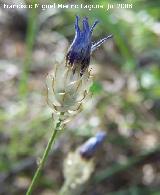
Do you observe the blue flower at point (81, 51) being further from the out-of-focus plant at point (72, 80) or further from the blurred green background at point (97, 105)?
the blurred green background at point (97, 105)

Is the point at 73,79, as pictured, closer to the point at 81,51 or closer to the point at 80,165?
the point at 81,51

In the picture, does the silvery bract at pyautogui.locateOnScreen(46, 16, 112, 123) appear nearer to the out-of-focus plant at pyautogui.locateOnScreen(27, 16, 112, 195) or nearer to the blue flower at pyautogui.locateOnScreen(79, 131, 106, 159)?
the out-of-focus plant at pyautogui.locateOnScreen(27, 16, 112, 195)

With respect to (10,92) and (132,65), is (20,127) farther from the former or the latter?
(132,65)

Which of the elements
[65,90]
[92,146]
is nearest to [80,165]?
[92,146]

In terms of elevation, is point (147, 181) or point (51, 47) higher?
point (51, 47)

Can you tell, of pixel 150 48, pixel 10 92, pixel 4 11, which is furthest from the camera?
pixel 4 11

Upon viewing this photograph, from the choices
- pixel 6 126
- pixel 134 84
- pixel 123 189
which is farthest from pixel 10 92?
pixel 123 189

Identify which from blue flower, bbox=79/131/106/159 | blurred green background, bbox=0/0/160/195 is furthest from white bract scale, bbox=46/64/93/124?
blurred green background, bbox=0/0/160/195
